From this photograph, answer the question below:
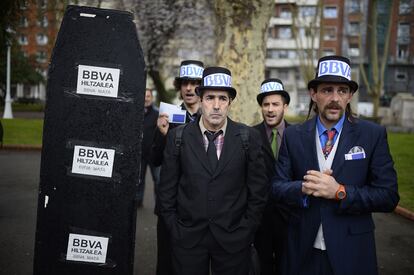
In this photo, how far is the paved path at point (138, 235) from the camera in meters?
5.08

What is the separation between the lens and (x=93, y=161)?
290 cm

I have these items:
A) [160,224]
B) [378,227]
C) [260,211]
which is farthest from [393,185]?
[378,227]

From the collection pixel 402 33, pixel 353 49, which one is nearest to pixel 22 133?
pixel 353 49

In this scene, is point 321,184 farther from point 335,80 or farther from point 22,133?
point 22,133

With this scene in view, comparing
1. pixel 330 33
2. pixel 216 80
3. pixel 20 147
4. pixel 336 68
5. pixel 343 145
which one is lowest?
pixel 20 147

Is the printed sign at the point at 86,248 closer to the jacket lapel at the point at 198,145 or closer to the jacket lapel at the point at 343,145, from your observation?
the jacket lapel at the point at 198,145

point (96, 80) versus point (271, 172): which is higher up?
point (96, 80)

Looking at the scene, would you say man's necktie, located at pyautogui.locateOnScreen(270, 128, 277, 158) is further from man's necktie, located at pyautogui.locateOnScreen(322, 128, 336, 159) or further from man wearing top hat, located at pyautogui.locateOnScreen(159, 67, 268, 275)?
man's necktie, located at pyautogui.locateOnScreen(322, 128, 336, 159)

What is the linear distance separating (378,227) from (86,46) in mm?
6054

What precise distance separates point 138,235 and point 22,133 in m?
13.7

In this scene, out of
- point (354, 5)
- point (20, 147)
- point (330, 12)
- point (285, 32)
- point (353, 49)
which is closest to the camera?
point (20, 147)

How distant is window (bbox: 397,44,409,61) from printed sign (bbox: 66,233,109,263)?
6081 cm

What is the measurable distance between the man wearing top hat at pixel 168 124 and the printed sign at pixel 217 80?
535mm

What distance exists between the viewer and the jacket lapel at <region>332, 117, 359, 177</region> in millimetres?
2707
